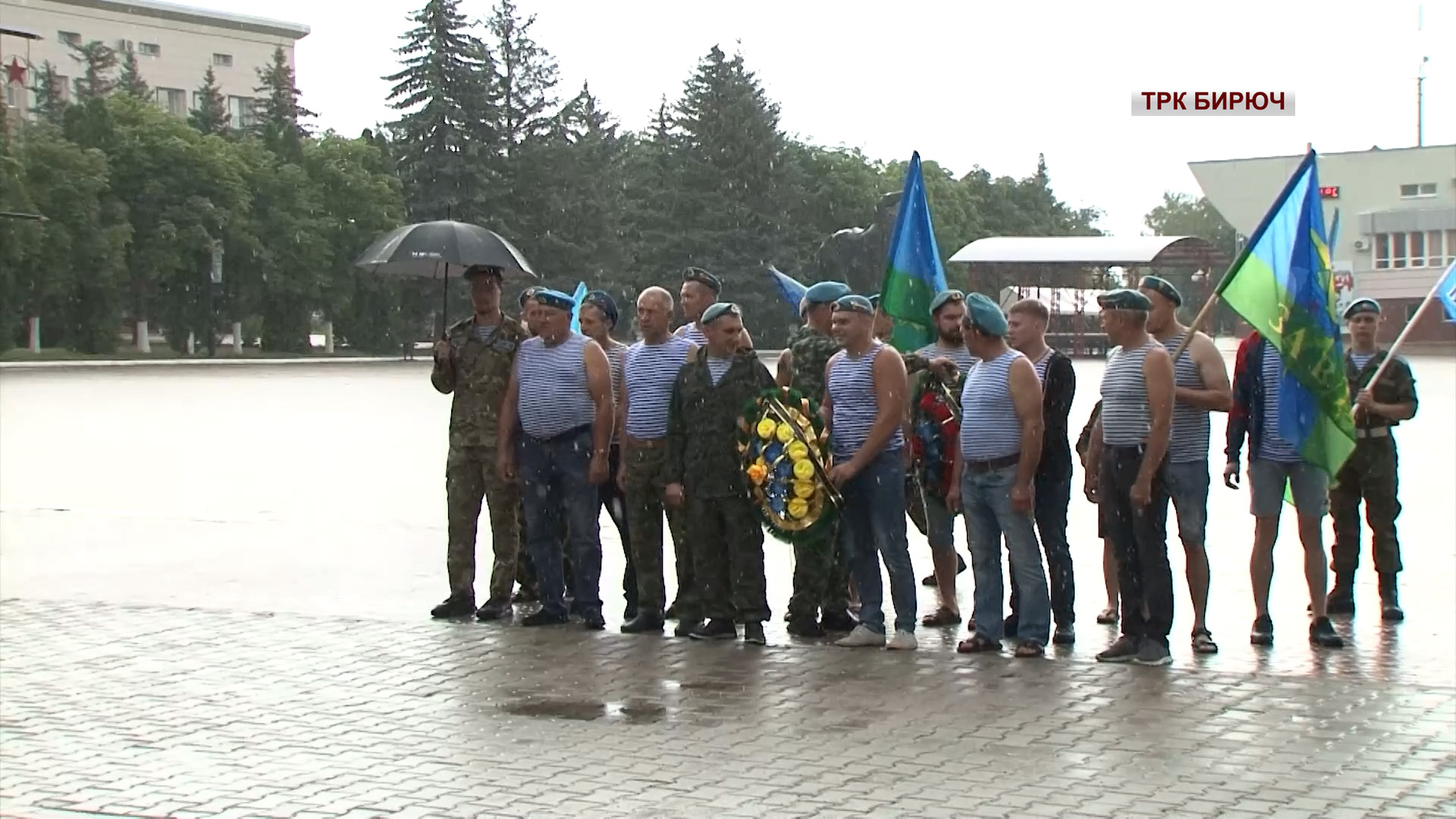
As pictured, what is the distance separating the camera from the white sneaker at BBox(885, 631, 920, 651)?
29.8ft

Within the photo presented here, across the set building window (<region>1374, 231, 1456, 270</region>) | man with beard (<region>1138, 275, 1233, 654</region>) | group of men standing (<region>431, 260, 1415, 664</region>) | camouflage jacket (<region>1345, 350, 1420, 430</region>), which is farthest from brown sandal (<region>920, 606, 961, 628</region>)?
building window (<region>1374, 231, 1456, 270</region>)

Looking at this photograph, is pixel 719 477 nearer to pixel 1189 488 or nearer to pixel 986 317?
pixel 986 317

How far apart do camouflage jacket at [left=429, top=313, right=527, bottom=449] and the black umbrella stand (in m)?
0.61

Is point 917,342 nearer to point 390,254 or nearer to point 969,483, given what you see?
point 969,483

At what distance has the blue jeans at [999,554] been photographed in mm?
8945

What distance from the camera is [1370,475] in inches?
403

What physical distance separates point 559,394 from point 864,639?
2.08 metres

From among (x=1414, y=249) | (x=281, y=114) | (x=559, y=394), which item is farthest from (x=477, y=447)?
(x=281, y=114)

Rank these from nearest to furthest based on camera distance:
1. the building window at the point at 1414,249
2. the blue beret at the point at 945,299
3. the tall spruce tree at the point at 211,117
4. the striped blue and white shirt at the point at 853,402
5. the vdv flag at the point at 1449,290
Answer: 1. the striped blue and white shirt at the point at 853,402
2. the blue beret at the point at 945,299
3. the vdv flag at the point at 1449,290
4. the building window at the point at 1414,249
5. the tall spruce tree at the point at 211,117

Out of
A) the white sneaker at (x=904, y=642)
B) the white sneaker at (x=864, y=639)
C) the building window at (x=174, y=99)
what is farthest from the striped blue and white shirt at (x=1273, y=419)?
the building window at (x=174, y=99)

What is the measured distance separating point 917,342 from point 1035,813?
17.1 feet

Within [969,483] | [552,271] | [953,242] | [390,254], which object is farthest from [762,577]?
[953,242]

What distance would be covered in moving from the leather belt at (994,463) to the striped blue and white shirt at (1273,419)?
4.35 ft

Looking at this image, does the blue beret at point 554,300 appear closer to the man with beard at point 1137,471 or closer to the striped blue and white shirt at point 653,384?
the striped blue and white shirt at point 653,384
